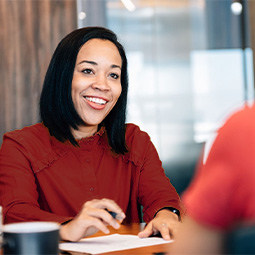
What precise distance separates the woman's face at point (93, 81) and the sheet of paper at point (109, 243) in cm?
61

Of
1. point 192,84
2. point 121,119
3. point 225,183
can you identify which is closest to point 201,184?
point 225,183

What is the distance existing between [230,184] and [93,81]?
4.37 feet

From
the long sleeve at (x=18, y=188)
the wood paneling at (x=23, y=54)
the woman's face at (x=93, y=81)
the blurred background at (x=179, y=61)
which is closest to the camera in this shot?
the long sleeve at (x=18, y=188)

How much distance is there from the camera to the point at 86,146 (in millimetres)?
1681

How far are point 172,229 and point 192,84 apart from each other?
8.99 feet

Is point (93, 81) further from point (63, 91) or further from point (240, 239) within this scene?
point (240, 239)

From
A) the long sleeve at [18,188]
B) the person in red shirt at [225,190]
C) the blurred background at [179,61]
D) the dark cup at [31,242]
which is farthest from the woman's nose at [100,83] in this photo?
the blurred background at [179,61]

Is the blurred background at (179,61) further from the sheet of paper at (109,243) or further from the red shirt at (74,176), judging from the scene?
the sheet of paper at (109,243)

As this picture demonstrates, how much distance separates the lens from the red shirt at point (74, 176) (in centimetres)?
144

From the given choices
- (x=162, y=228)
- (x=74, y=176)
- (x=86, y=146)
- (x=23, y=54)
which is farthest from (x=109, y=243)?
(x=23, y=54)

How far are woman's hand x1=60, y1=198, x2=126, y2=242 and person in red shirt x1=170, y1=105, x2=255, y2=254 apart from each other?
27.5 inches

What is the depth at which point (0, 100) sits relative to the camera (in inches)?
145

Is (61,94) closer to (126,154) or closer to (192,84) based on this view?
(126,154)

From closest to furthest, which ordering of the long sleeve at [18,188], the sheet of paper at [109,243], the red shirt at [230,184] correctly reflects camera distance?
the red shirt at [230,184], the sheet of paper at [109,243], the long sleeve at [18,188]
